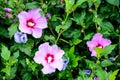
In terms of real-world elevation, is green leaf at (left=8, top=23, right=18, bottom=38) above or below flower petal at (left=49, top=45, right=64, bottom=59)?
above

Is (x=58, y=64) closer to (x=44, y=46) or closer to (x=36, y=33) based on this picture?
(x=44, y=46)

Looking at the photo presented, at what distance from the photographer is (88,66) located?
2.58 meters

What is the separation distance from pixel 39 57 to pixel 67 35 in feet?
0.89

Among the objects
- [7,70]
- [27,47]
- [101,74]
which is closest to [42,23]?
[27,47]

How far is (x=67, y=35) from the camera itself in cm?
267

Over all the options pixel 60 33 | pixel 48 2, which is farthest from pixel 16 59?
pixel 48 2

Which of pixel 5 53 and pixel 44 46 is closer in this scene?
pixel 5 53

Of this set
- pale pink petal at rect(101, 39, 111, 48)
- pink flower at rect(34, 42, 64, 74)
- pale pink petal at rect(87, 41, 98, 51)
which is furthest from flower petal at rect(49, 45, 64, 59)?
pale pink petal at rect(101, 39, 111, 48)

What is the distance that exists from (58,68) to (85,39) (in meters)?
0.27

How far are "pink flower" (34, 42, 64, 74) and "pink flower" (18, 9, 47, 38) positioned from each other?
0.10 m

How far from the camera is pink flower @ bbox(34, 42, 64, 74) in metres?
2.52

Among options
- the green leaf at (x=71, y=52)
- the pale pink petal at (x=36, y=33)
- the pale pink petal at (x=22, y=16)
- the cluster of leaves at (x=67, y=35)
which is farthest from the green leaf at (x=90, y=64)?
the pale pink petal at (x=22, y=16)

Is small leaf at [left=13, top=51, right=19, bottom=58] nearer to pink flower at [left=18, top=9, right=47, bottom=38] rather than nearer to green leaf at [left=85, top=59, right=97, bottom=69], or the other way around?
pink flower at [left=18, top=9, right=47, bottom=38]

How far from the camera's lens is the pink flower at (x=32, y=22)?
8.42 feet
